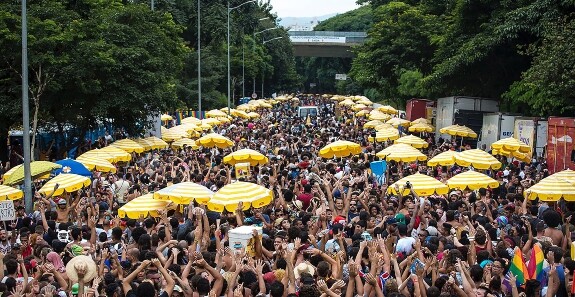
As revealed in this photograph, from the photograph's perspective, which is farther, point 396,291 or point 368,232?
point 368,232

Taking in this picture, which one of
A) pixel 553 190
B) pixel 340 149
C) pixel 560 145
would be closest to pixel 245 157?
pixel 340 149

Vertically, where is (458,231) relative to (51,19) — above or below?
below

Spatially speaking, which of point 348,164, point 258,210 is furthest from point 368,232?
point 348,164

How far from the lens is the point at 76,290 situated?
9195mm

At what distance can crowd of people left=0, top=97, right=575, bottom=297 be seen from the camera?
8.55 metres

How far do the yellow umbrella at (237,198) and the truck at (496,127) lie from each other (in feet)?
53.9

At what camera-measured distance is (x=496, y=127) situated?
28.8m

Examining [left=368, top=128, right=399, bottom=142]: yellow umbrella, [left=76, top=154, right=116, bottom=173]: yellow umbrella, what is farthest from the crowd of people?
[left=368, top=128, right=399, bottom=142]: yellow umbrella

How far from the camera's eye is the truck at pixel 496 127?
2827cm

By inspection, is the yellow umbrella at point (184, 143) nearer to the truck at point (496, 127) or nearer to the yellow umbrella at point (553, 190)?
the truck at point (496, 127)

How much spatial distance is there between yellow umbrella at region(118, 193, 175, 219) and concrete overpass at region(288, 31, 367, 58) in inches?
3209

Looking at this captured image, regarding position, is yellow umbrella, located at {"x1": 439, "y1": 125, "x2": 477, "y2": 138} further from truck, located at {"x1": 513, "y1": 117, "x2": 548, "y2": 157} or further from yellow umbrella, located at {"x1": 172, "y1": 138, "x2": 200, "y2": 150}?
yellow umbrella, located at {"x1": 172, "y1": 138, "x2": 200, "y2": 150}

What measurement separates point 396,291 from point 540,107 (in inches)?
887

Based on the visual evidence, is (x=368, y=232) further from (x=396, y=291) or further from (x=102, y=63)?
(x=102, y=63)
